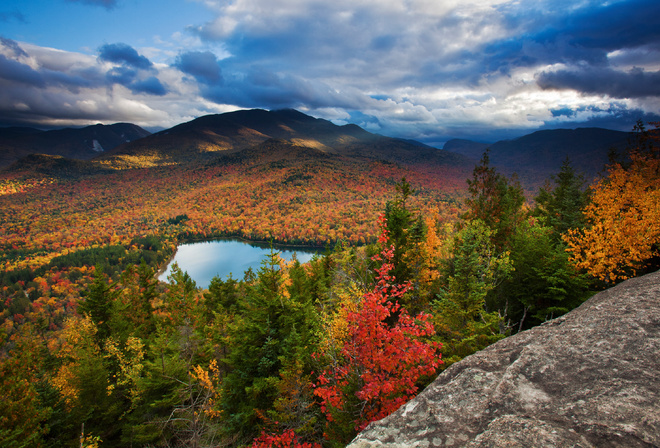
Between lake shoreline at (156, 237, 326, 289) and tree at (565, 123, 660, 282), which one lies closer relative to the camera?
tree at (565, 123, 660, 282)

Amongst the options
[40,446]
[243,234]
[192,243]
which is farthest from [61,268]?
[40,446]

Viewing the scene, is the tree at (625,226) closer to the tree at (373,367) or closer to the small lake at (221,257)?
the tree at (373,367)

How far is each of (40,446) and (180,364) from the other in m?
6.49

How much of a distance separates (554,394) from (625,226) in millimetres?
12161

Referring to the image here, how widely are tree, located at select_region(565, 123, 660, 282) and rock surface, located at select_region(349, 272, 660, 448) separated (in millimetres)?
7495

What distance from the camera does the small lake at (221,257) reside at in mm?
116875

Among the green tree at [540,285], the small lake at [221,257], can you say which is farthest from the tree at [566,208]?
the small lake at [221,257]

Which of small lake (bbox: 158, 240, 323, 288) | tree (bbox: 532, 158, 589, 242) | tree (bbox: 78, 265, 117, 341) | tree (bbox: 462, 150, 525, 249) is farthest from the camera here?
small lake (bbox: 158, 240, 323, 288)

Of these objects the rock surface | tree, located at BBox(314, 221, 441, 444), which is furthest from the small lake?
the rock surface

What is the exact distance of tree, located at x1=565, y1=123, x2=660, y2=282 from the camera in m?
11.0

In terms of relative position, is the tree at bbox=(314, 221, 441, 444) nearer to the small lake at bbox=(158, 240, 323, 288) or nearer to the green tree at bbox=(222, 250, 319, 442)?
the green tree at bbox=(222, 250, 319, 442)

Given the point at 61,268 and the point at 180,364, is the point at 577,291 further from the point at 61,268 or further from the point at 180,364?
the point at 61,268

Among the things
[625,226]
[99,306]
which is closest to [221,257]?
[99,306]

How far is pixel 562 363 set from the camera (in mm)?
4336
